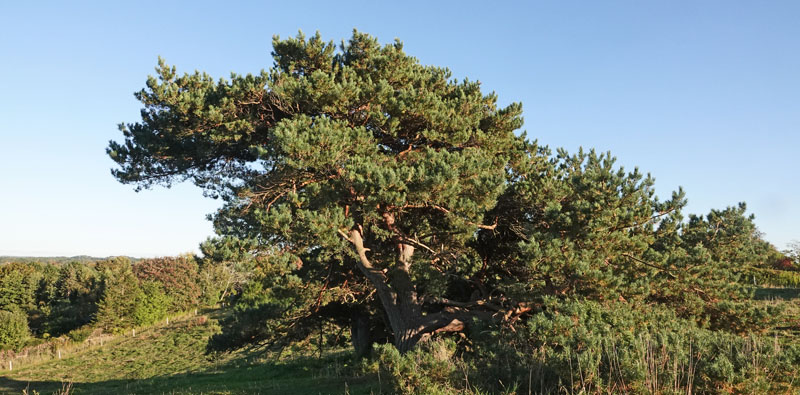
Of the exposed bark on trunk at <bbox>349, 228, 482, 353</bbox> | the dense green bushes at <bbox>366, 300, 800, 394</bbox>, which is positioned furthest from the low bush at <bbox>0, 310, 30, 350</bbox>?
the dense green bushes at <bbox>366, 300, 800, 394</bbox>

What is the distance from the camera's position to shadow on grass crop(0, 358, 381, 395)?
11562 millimetres

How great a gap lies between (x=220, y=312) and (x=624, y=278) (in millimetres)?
43551

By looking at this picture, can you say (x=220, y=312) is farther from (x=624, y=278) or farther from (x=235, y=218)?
(x=624, y=278)

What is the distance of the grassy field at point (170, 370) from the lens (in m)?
14.9

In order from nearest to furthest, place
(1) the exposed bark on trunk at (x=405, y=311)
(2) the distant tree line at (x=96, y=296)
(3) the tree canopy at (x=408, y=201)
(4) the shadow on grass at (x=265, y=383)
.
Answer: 1. (3) the tree canopy at (x=408, y=201)
2. (4) the shadow on grass at (x=265, y=383)
3. (1) the exposed bark on trunk at (x=405, y=311)
4. (2) the distant tree line at (x=96, y=296)

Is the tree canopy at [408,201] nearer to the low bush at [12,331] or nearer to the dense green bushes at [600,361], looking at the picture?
the dense green bushes at [600,361]

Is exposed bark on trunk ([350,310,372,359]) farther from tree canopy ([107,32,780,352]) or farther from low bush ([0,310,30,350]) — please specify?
low bush ([0,310,30,350])

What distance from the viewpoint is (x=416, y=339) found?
13.0 m

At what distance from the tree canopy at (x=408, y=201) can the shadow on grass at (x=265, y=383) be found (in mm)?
1815

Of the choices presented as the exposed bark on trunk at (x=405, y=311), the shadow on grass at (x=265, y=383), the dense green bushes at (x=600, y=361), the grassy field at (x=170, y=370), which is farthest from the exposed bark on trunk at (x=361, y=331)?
the dense green bushes at (x=600, y=361)

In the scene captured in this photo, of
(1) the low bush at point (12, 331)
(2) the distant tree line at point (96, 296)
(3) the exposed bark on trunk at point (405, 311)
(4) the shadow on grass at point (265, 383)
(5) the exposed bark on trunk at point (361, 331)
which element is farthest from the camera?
(2) the distant tree line at point (96, 296)

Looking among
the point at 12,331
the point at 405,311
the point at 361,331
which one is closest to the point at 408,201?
the point at 405,311

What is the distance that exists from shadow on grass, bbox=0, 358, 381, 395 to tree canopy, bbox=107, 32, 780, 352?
1815 mm

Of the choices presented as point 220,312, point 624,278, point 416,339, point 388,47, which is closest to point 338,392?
point 416,339
